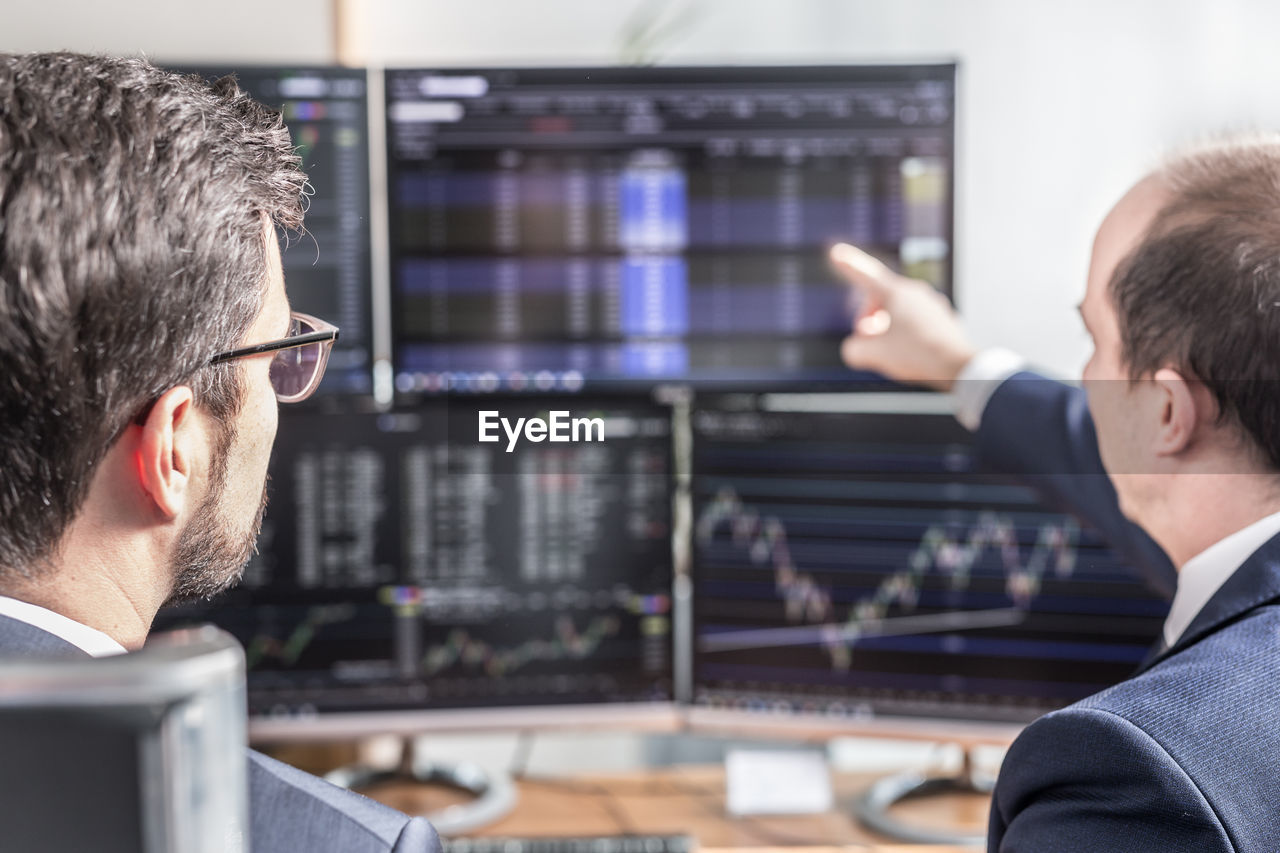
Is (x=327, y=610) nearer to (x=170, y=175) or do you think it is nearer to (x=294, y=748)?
(x=294, y=748)

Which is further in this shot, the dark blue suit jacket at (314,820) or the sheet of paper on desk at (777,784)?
the sheet of paper on desk at (777,784)

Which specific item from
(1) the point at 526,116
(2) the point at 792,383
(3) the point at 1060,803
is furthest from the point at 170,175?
(2) the point at 792,383

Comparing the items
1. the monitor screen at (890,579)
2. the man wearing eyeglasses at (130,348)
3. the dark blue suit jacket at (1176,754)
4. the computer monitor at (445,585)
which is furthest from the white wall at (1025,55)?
the man wearing eyeglasses at (130,348)

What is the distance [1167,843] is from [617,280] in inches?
37.2

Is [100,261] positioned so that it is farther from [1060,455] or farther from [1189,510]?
[1060,455]

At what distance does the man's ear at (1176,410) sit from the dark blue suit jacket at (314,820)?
622mm

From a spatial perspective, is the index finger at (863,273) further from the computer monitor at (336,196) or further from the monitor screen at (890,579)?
the computer monitor at (336,196)

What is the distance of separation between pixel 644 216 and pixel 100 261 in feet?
3.07

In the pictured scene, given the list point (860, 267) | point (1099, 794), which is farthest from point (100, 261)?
point (860, 267)

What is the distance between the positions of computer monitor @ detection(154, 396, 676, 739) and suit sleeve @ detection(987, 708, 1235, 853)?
0.76 metres

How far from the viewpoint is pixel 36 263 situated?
0.55 meters

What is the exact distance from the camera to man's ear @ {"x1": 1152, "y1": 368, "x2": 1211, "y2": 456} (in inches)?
32.9

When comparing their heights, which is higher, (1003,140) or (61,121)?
(1003,140)

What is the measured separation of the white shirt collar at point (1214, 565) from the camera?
0.85 metres
